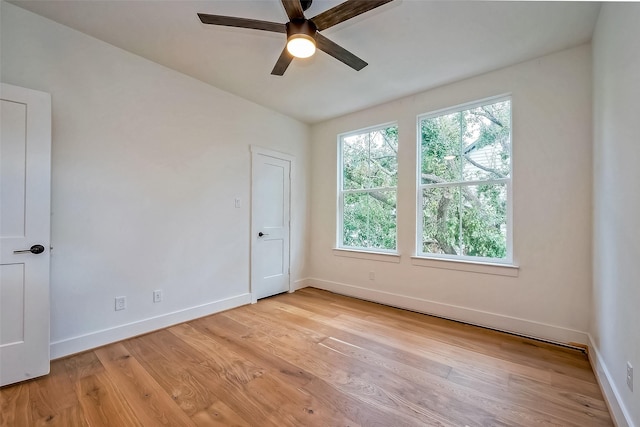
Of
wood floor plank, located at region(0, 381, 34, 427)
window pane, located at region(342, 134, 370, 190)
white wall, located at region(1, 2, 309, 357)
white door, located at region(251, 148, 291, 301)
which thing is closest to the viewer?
wood floor plank, located at region(0, 381, 34, 427)

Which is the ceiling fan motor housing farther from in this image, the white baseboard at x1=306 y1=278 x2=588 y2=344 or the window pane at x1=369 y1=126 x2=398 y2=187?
the white baseboard at x1=306 y1=278 x2=588 y2=344

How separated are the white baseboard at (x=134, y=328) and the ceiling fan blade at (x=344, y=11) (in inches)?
118

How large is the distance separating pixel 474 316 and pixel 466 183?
144 centimetres

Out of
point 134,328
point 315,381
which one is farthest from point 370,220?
point 134,328

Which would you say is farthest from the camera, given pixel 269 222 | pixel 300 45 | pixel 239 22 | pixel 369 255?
pixel 269 222

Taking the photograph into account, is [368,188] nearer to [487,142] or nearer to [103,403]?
[487,142]

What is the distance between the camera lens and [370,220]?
13.2 feet

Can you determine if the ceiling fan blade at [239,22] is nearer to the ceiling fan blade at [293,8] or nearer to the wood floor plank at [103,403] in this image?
the ceiling fan blade at [293,8]

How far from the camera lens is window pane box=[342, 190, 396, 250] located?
12.4ft

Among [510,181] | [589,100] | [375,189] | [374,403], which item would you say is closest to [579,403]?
[374,403]

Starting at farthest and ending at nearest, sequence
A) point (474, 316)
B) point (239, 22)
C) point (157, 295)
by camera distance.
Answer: point (474, 316), point (157, 295), point (239, 22)

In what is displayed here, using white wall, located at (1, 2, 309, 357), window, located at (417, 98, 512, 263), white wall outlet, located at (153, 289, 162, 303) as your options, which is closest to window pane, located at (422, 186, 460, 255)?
window, located at (417, 98, 512, 263)

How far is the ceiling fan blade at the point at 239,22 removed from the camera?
1759 millimetres

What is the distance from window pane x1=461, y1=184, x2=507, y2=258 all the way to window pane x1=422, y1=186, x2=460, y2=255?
9 centimetres
